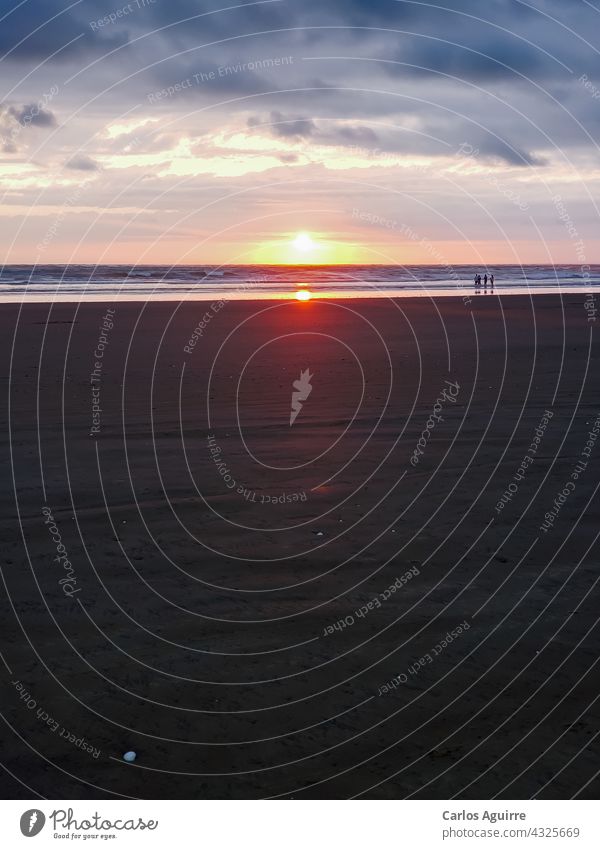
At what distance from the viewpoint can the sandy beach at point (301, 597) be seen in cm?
636

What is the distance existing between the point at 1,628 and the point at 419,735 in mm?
3839

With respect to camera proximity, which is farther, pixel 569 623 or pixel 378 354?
pixel 378 354

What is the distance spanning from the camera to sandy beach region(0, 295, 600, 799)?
6.36 m

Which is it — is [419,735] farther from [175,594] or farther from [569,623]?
[175,594]

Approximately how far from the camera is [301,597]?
28.9 feet

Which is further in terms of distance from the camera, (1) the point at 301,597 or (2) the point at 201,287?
(2) the point at 201,287

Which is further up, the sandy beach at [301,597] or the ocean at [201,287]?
the ocean at [201,287]

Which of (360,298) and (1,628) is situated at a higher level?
(360,298)

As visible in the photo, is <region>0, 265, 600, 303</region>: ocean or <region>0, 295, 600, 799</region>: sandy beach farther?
<region>0, 265, 600, 303</region>: ocean

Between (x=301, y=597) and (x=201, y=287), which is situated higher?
(x=201, y=287)

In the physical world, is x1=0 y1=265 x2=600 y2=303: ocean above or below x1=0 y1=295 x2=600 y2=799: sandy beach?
above

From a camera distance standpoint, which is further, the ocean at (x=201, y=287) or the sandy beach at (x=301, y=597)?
the ocean at (x=201, y=287)

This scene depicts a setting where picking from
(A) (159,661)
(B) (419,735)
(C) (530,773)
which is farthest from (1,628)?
(C) (530,773)

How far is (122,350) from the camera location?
29188 millimetres
